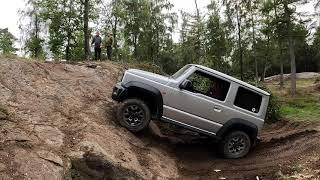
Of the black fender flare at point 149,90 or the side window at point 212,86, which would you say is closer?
the black fender flare at point 149,90

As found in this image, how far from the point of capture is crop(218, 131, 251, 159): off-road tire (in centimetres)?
1248

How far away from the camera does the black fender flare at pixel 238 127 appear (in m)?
12.2

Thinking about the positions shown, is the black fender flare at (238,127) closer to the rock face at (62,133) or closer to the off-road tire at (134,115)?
the rock face at (62,133)

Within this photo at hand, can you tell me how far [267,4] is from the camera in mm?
34562

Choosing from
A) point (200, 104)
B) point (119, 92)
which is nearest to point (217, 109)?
point (200, 104)

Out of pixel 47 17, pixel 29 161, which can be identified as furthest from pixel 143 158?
pixel 47 17

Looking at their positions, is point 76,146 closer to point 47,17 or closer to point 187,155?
point 187,155

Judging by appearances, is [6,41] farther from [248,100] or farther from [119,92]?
[248,100]

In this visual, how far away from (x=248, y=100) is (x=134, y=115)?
303cm

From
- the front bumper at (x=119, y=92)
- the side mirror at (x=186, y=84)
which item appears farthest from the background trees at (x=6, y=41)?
the side mirror at (x=186, y=84)

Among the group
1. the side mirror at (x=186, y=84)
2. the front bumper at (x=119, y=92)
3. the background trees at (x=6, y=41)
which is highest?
the background trees at (x=6, y=41)

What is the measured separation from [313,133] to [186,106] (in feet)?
14.3

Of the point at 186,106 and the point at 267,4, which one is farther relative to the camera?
the point at 267,4

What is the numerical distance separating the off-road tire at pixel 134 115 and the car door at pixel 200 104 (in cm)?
53
